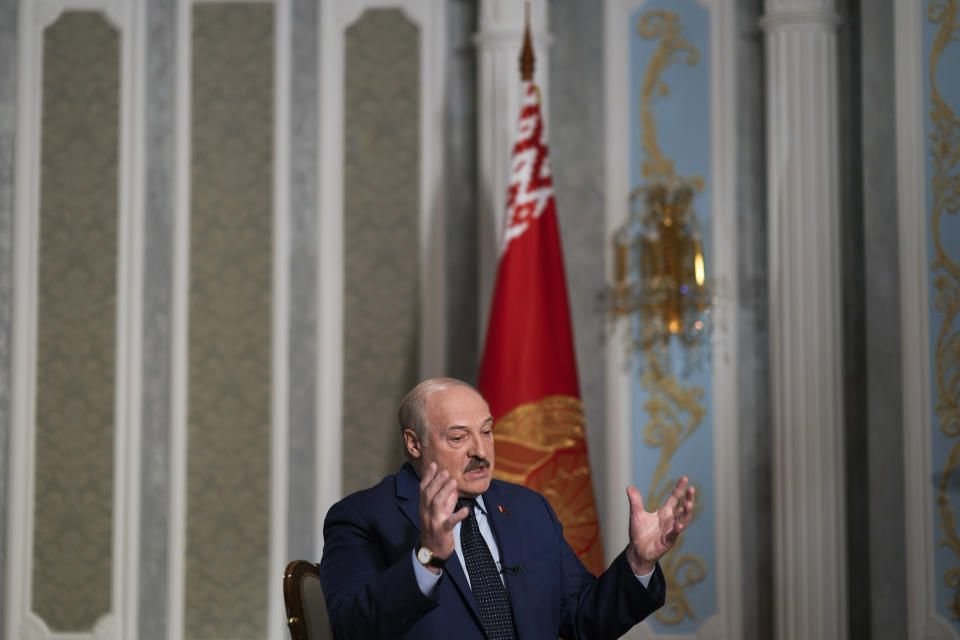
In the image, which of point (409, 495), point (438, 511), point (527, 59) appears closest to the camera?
point (438, 511)

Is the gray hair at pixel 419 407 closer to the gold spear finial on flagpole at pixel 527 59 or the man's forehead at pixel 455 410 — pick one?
the man's forehead at pixel 455 410

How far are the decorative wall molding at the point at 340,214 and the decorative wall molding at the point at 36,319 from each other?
82 cm

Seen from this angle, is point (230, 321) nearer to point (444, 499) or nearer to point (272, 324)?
point (272, 324)

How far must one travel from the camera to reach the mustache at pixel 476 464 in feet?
8.16

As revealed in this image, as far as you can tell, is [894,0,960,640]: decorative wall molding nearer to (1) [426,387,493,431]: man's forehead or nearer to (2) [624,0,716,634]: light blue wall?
(2) [624,0,716,634]: light blue wall

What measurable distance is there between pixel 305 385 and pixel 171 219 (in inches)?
37.4

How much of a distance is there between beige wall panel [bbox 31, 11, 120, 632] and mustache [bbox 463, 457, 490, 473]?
2760 mm

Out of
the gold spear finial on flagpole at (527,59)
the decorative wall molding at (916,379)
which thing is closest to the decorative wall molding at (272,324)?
the gold spear finial on flagpole at (527,59)

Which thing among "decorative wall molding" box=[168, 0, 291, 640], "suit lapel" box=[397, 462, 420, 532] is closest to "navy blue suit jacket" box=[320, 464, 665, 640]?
"suit lapel" box=[397, 462, 420, 532]

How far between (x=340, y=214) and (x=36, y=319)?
1419mm

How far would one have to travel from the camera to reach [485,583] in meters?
2.46

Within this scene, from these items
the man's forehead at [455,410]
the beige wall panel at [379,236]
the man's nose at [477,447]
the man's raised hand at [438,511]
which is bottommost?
the man's raised hand at [438,511]

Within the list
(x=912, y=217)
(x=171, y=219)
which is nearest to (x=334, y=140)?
(x=171, y=219)

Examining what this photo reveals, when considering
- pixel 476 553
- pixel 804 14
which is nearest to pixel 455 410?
pixel 476 553
